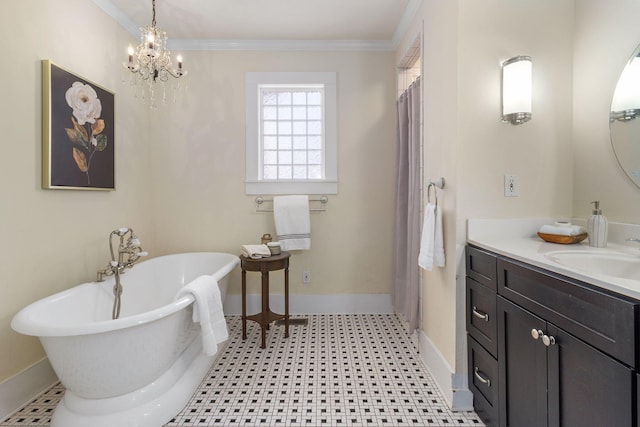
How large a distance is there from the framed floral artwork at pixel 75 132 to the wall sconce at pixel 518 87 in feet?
8.25

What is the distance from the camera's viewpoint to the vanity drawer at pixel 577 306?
0.82 meters

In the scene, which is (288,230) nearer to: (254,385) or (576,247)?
(254,385)

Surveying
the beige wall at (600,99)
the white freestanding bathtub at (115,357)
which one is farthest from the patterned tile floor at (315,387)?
the beige wall at (600,99)

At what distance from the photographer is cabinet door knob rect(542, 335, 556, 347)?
1054mm

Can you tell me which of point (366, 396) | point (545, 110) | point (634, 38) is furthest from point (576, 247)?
point (366, 396)

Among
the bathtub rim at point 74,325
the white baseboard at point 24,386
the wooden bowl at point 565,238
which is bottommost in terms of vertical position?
the white baseboard at point 24,386

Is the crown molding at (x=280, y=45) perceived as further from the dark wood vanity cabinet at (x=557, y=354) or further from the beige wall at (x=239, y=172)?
the dark wood vanity cabinet at (x=557, y=354)

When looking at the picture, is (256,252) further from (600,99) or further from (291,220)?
(600,99)

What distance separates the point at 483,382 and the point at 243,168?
93.7 inches

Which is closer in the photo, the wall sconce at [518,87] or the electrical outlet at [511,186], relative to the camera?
the wall sconce at [518,87]

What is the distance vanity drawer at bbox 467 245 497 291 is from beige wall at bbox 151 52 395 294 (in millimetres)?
1360

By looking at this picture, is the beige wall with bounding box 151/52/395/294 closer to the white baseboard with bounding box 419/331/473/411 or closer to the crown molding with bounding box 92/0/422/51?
the crown molding with bounding box 92/0/422/51

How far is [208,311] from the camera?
1680 millimetres

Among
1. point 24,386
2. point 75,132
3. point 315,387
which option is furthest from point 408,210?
point 24,386
